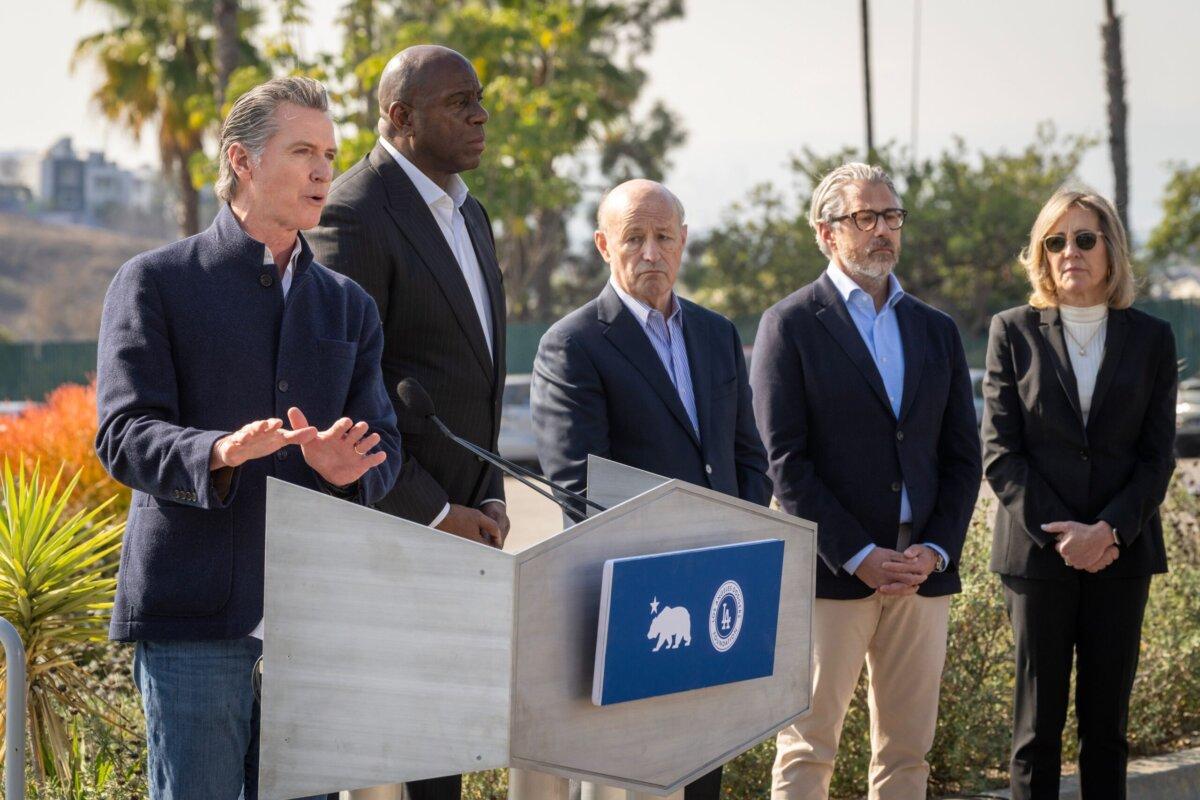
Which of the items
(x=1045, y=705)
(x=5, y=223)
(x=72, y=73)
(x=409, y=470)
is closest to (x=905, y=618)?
(x=1045, y=705)

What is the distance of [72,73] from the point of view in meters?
30.1

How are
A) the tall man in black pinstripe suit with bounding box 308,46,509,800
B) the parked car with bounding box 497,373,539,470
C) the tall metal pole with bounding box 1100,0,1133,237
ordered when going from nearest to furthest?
1. the tall man in black pinstripe suit with bounding box 308,46,509,800
2. the parked car with bounding box 497,373,539,470
3. the tall metal pole with bounding box 1100,0,1133,237

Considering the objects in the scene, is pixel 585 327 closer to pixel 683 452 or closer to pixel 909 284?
pixel 683 452

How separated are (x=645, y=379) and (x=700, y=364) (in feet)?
0.62

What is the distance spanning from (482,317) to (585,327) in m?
0.32

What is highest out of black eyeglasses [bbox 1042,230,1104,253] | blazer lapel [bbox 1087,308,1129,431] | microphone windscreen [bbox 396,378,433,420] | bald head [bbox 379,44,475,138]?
bald head [bbox 379,44,475,138]

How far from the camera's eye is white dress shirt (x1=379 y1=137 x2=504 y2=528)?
13.3ft

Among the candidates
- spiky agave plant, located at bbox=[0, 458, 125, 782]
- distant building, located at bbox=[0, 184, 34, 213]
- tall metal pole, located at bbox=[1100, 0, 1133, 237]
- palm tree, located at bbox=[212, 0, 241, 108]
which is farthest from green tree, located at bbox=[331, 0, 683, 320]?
distant building, located at bbox=[0, 184, 34, 213]

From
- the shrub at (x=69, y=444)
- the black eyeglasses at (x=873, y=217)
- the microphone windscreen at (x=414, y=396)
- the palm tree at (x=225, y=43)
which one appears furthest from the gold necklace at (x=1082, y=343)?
the palm tree at (x=225, y=43)

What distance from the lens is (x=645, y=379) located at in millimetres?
4199

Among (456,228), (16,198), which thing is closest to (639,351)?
(456,228)

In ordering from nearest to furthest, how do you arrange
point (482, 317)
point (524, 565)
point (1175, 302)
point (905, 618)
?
point (524, 565)
point (482, 317)
point (905, 618)
point (1175, 302)

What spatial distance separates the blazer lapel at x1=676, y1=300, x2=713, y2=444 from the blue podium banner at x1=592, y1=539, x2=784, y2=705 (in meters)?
1.31

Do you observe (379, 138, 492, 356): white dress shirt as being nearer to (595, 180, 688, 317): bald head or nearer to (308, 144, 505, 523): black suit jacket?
(308, 144, 505, 523): black suit jacket
